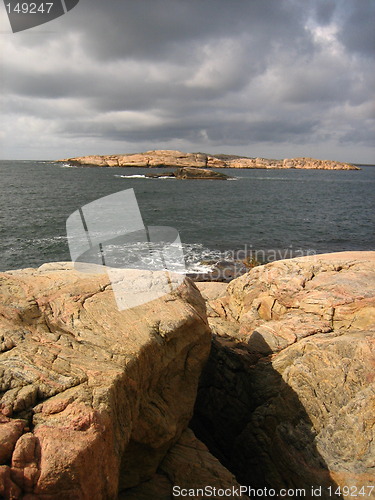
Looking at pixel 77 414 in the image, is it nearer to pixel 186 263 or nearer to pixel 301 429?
pixel 301 429

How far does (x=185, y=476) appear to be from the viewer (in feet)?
16.2

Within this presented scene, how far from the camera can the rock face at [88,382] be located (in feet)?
10.3

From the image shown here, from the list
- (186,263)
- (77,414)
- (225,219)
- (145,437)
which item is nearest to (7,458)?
(77,414)

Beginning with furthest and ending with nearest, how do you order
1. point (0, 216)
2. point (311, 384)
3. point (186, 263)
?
point (0, 216) → point (186, 263) → point (311, 384)

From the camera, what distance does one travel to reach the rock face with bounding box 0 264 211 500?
10.3 ft

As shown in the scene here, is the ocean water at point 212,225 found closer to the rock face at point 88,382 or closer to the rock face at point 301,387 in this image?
the rock face at point 301,387

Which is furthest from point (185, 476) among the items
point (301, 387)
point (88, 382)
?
point (301, 387)

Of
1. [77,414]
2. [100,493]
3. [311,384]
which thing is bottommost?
[311,384]

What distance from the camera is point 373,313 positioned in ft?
24.3

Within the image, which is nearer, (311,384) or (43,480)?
(43,480)

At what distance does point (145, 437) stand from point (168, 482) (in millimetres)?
784

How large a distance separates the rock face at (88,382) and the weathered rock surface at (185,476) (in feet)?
0.51

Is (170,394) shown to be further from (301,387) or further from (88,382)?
(301,387)

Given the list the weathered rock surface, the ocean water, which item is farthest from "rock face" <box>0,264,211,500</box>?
the ocean water
